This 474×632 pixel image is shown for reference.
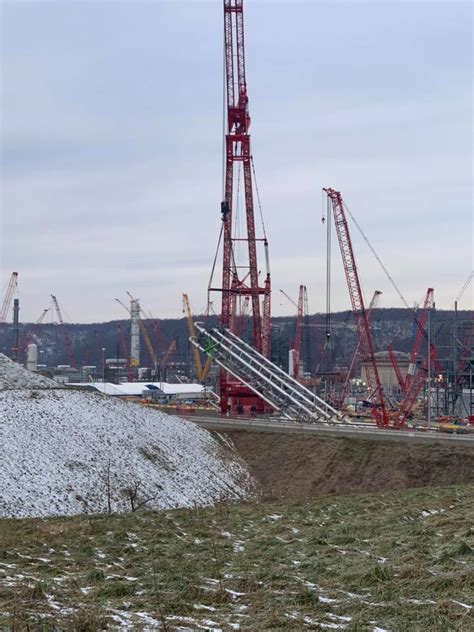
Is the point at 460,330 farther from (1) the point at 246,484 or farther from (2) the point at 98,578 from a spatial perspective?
(2) the point at 98,578

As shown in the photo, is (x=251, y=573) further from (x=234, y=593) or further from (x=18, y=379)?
(x=18, y=379)

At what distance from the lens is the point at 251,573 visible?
1380cm

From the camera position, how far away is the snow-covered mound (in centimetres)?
5116

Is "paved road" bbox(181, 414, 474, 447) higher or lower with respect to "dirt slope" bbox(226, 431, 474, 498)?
higher

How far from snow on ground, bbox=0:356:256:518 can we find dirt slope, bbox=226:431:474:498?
1.55 metres

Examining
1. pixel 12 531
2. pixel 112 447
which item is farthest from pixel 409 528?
pixel 112 447

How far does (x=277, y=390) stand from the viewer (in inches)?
2675

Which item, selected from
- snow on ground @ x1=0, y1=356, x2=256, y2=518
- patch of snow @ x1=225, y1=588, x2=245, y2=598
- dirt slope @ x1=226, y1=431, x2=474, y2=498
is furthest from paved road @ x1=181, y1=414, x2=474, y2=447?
patch of snow @ x1=225, y1=588, x2=245, y2=598

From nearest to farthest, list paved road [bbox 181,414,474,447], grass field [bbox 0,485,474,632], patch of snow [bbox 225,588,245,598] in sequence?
1. grass field [bbox 0,485,474,632]
2. patch of snow [bbox 225,588,245,598]
3. paved road [bbox 181,414,474,447]

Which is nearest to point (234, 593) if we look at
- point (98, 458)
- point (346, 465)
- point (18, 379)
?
point (98, 458)

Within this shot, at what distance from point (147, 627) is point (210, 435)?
40.6 m

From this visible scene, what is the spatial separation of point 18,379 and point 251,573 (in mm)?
41706

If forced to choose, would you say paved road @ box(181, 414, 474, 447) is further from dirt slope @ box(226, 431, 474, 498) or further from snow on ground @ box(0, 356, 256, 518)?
snow on ground @ box(0, 356, 256, 518)

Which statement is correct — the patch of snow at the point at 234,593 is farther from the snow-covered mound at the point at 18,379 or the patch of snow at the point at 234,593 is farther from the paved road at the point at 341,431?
the snow-covered mound at the point at 18,379
